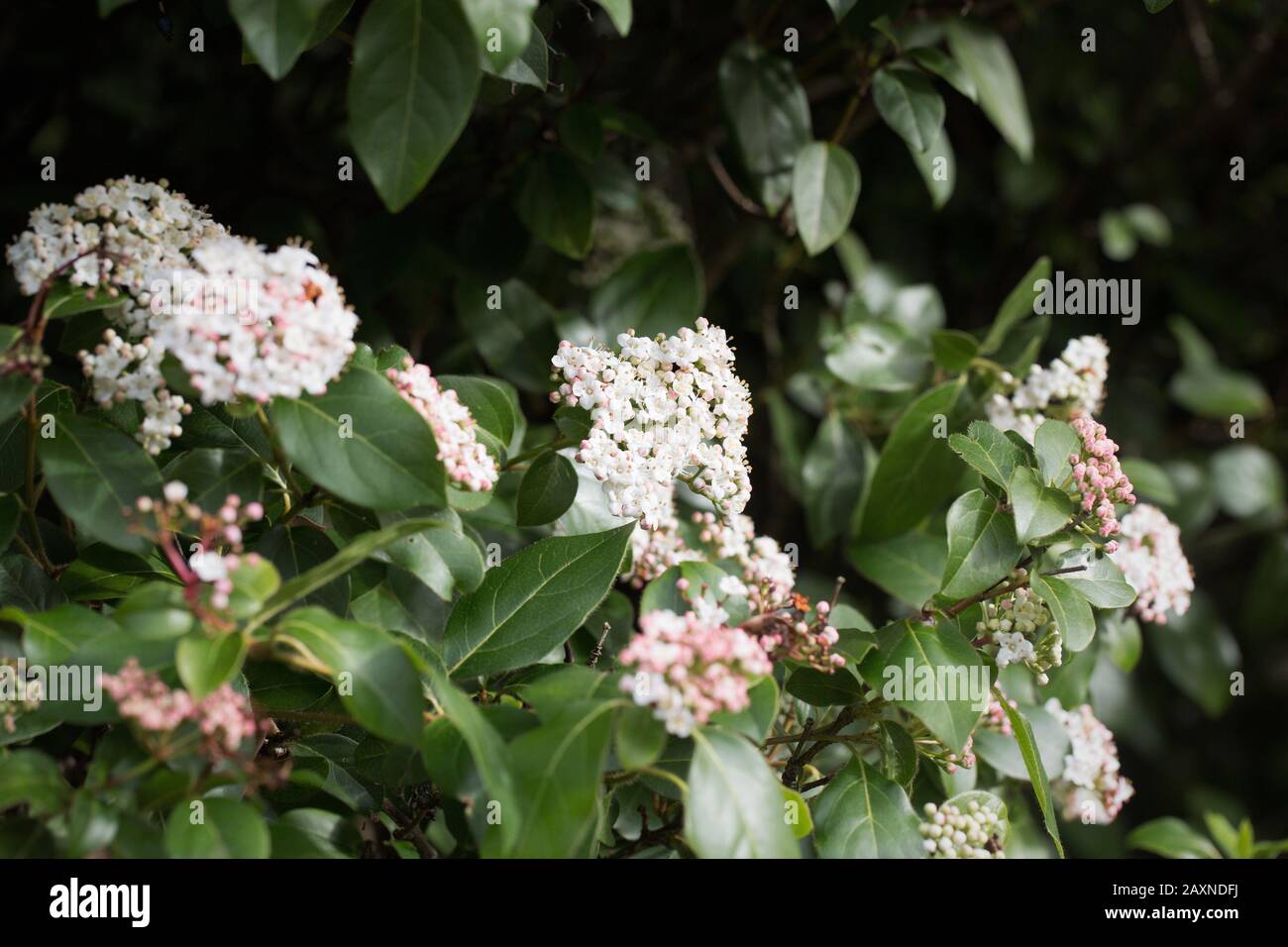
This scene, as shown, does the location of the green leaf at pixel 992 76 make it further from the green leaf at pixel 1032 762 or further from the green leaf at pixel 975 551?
the green leaf at pixel 1032 762

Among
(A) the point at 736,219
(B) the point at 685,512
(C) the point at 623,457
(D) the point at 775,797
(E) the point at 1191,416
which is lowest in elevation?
(D) the point at 775,797

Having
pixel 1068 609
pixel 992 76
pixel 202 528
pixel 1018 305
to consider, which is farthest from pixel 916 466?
pixel 202 528

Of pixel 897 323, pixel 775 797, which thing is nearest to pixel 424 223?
pixel 897 323

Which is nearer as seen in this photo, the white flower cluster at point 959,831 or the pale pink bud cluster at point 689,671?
the pale pink bud cluster at point 689,671

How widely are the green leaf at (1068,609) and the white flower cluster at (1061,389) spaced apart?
1.30 ft

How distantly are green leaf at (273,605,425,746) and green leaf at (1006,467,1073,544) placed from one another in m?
0.55

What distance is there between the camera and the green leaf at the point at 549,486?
3.69 feet

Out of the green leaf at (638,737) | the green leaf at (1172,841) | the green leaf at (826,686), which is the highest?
the green leaf at (826,686)

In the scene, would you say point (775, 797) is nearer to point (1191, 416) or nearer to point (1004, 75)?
point (1004, 75)

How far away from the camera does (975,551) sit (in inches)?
42.1

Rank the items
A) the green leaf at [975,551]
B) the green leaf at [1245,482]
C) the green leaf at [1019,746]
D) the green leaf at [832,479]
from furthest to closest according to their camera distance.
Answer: the green leaf at [1245,482]
the green leaf at [832,479]
the green leaf at [1019,746]
the green leaf at [975,551]

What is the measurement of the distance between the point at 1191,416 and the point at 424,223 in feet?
5.71

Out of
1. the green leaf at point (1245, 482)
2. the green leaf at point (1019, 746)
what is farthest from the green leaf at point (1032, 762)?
the green leaf at point (1245, 482)
